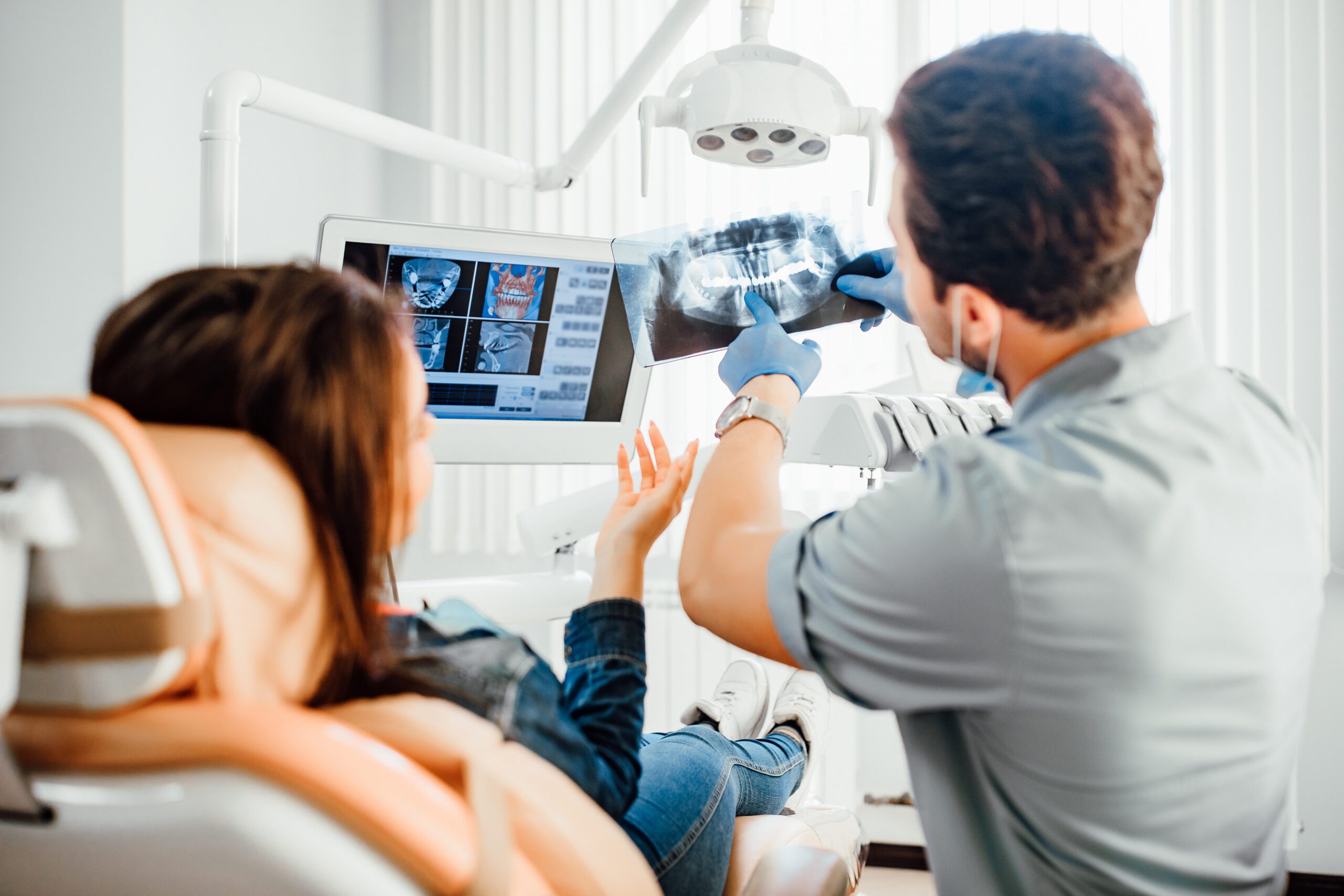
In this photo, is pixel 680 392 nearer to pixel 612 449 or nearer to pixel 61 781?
pixel 612 449

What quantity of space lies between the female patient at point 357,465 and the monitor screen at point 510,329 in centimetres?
62

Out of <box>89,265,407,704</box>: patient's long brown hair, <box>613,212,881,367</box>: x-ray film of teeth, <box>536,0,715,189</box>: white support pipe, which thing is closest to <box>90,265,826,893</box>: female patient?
<box>89,265,407,704</box>: patient's long brown hair

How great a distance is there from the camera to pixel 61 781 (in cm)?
49

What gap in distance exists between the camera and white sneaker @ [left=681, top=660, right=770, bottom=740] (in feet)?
5.15

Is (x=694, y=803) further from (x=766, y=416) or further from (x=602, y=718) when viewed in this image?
(x=766, y=416)

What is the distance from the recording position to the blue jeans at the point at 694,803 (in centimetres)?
95

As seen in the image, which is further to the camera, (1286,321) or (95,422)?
(1286,321)

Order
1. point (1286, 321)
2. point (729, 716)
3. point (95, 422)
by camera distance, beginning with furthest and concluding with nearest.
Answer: point (1286, 321)
point (729, 716)
point (95, 422)

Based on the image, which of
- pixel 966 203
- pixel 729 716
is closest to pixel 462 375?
pixel 729 716

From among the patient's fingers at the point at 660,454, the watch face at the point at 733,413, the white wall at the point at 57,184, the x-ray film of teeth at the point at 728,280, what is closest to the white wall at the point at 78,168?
the white wall at the point at 57,184

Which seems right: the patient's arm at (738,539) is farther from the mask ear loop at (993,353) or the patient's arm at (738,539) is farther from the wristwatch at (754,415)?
the mask ear loop at (993,353)

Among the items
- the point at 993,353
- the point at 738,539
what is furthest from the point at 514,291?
the point at 993,353

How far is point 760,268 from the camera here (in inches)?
48.3

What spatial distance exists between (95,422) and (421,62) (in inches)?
97.8
